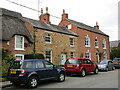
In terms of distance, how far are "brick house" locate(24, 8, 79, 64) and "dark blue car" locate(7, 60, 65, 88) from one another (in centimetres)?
871

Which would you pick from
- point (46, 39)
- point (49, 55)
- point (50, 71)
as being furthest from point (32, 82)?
point (46, 39)

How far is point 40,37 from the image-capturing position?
18938 millimetres

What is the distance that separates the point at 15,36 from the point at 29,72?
851 cm

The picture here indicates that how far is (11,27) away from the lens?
1603cm

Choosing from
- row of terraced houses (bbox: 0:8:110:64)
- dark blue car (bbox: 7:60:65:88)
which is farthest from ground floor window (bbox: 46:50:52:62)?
dark blue car (bbox: 7:60:65:88)

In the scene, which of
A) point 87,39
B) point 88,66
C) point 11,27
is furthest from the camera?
point 87,39

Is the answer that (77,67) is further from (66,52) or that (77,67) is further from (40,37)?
→ (66,52)

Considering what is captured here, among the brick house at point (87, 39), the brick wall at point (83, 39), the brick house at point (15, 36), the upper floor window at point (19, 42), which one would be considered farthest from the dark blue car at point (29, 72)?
the brick wall at point (83, 39)

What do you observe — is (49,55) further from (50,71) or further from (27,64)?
(27,64)

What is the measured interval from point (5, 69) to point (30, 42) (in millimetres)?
5832

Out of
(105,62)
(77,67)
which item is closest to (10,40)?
(77,67)

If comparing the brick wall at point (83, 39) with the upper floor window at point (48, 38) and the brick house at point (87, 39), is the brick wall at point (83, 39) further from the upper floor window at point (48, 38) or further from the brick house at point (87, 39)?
the upper floor window at point (48, 38)

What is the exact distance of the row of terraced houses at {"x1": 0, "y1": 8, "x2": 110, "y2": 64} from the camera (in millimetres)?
16078

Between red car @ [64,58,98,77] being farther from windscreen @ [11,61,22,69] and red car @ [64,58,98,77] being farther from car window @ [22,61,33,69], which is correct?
windscreen @ [11,61,22,69]
